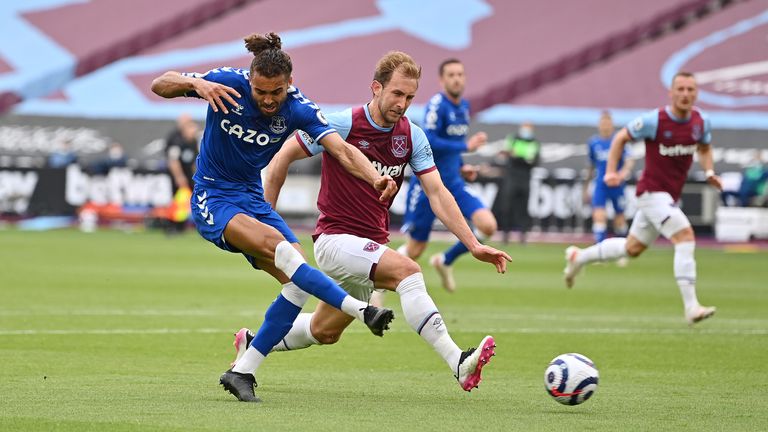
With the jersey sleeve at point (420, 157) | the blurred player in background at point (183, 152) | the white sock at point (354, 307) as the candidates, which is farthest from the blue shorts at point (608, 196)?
the white sock at point (354, 307)

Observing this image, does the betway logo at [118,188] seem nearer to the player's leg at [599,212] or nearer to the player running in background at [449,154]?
the player's leg at [599,212]

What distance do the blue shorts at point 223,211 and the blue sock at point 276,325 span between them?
329 millimetres

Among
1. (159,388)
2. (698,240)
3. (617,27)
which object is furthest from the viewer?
(617,27)

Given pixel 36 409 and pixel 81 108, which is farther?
pixel 81 108

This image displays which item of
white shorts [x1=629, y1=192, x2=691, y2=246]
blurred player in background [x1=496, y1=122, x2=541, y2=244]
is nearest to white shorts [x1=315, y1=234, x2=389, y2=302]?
white shorts [x1=629, y1=192, x2=691, y2=246]

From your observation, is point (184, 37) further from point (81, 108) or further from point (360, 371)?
point (360, 371)

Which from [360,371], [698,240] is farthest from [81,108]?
[360,371]

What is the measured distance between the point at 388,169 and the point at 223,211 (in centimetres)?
116

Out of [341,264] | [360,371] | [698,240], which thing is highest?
[341,264]

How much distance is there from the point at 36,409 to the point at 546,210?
24.1 metres

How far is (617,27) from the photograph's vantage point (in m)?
36.6

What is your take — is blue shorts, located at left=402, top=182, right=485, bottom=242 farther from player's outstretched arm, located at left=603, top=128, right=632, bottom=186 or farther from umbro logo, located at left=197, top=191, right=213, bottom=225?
umbro logo, located at left=197, top=191, right=213, bottom=225

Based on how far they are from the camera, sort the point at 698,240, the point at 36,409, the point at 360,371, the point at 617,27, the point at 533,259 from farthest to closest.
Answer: the point at 617,27
the point at 698,240
the point at 533,259
the point at 360,371
the point at 36,409

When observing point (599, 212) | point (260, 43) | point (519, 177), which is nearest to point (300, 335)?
point (260, 43)
